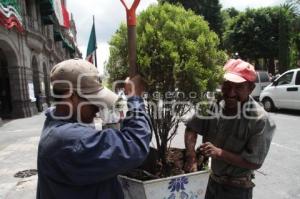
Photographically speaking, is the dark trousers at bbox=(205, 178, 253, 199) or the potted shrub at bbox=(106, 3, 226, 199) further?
the potted shrub at bbox=(106, 3, 226, 199)

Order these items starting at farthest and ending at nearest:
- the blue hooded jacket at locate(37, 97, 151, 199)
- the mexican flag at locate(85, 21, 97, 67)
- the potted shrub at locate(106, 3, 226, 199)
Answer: the mexican flag at locate(85, 21, 97, 67)
the potted shrub at locate(106, 3, 226, 199)
the blue hooded jacket at locate(37, 97, 151, 199)

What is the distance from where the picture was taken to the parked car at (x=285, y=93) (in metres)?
12.9

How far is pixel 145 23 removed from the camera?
290 centimetres

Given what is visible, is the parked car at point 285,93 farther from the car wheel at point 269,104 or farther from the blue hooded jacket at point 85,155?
the blue hooded jacket at point 85,155

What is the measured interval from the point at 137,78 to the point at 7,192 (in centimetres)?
453

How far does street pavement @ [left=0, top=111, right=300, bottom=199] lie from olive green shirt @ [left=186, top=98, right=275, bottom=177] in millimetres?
1985

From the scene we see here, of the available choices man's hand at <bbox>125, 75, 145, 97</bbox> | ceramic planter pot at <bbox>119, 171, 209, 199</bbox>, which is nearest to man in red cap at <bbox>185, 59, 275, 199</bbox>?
ceramic planter pot at <bbox>119, 171, 209, 199</bbox>

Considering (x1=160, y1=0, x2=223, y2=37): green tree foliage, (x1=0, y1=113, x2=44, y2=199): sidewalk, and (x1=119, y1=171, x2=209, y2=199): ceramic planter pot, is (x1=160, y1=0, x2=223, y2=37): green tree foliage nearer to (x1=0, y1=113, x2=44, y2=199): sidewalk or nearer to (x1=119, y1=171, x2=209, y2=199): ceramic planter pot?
(x1=0, y1=113, x2=44, y2=199): sidewalk

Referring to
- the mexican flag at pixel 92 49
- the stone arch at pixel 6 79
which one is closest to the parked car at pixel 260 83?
the mexican flag at pixel 92 49

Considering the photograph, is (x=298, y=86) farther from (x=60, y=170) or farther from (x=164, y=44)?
(x=60, y=170)

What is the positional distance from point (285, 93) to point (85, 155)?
12837 mm

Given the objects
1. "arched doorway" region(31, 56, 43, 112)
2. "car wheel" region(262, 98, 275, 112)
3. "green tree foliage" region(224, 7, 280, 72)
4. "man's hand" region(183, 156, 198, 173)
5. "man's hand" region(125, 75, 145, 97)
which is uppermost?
"green tree foliage" region(224, 7, 280, 72)

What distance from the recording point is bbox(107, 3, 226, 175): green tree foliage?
2.73 metres

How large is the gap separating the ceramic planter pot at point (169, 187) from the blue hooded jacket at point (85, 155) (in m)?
0.51
